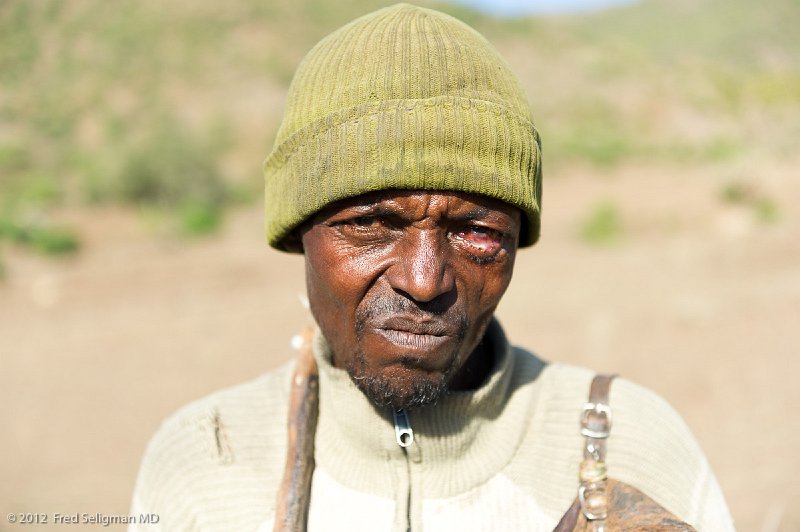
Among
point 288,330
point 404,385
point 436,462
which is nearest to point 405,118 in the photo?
point 404,385

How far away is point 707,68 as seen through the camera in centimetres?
3100

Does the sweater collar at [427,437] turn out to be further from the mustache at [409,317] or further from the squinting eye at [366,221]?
the squinting eye at [366,221]

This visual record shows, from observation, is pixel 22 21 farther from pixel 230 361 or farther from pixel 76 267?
pixel 230 361

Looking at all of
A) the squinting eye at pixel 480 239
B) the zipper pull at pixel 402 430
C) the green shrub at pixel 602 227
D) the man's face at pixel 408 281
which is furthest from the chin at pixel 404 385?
the green shrub at pixel 602 227

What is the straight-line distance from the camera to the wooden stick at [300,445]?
1.78 m

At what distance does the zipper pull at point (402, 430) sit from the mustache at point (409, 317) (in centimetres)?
25

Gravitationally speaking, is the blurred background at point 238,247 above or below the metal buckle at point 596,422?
above

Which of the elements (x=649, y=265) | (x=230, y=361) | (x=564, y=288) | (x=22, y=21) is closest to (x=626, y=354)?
(x=564, y=288)

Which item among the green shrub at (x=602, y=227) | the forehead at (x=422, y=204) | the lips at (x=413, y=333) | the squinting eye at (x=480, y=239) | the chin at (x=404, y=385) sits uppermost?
the green shrub at (x=602, y=227)

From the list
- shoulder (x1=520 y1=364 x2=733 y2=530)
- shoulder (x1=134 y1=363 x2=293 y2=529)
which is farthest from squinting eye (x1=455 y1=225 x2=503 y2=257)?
shoulder (x1=134 y1=363 x2=293 y2=529)

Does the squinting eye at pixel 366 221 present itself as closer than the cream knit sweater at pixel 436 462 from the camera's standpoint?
Yes

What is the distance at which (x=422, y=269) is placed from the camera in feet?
5.30

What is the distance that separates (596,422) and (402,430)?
0.44 metres

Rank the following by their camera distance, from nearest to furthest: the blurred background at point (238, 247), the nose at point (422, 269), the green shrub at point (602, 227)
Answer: the nose at point (422, 269) < the blurred background at point (238, 247) < the green shrub at point (602, 227)
